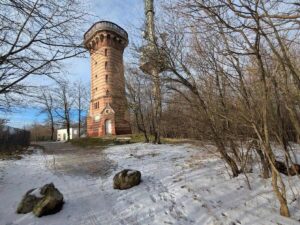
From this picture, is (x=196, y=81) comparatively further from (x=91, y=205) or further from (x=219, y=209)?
(x=91, y=205)

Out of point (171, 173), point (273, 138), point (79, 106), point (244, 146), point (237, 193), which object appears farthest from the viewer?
point (79, 106)

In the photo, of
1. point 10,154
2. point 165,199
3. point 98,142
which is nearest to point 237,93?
point 165,199

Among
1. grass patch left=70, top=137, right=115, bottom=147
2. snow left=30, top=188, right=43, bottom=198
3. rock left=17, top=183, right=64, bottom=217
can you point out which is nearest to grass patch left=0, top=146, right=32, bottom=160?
grass patch left=70, top=137, right=115, bottom=147

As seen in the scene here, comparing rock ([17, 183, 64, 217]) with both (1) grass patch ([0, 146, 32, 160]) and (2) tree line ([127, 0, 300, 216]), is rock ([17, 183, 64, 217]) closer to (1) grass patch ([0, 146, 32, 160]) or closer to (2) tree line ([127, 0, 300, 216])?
(2) tree line ([127, 0, 300, 216])

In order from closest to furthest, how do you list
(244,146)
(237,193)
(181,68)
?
(237,193), (244,146), (181,68)

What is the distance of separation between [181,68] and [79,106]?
1536 inches

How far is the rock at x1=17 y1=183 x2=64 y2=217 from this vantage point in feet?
19.1

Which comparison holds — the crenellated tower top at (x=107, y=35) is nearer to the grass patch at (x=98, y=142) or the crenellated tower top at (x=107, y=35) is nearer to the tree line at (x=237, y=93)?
the grass patch at (x=98, y=142)

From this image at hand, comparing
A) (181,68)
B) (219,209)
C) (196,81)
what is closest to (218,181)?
(219,209)

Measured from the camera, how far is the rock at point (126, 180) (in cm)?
736

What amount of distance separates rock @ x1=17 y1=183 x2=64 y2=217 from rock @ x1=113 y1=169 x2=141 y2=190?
5.51 ft

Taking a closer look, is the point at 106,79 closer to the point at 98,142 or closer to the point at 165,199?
the point at 98,142

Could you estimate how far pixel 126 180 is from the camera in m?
7.44

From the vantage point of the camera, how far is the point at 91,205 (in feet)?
20.9
